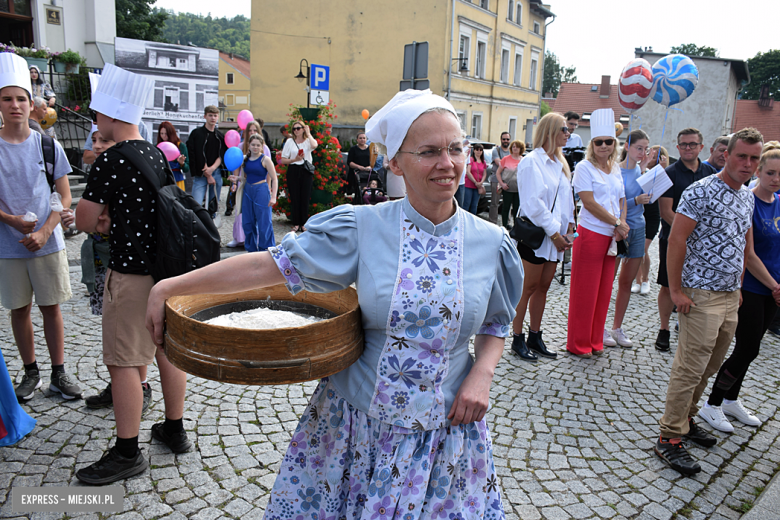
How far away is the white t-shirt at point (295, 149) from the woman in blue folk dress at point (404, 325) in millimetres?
9199

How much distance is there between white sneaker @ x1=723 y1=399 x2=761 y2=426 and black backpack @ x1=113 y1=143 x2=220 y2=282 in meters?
4.18

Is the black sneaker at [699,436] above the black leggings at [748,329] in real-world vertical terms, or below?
below

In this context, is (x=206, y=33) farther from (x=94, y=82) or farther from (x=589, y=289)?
(x=94, y=82)

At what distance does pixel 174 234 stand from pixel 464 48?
31.8m

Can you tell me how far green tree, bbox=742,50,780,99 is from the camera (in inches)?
2474

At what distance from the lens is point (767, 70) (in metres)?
63.6

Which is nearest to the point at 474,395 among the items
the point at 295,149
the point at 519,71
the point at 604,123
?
the point at 604,123

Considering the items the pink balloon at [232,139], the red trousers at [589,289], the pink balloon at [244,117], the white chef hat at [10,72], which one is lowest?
the red trousers at [589,289]

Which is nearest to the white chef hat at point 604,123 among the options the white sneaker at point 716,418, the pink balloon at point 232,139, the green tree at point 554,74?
the white sneaker at point 716,418

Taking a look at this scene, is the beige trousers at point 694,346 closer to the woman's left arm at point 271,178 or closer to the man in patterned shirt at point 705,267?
the man in patterned shirt at point 705,267

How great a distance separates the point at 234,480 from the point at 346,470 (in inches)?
63.4

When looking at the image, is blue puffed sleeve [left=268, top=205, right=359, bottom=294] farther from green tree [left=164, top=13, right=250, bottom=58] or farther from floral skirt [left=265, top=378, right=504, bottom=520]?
green tree [left=164, top=13, right=250, bottom=58]

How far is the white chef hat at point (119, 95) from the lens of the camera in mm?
2957

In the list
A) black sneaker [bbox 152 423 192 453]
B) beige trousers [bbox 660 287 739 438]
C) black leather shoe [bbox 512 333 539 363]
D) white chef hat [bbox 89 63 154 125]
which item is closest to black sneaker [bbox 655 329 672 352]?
black leather shoe [bbox 512 333 539 363]
